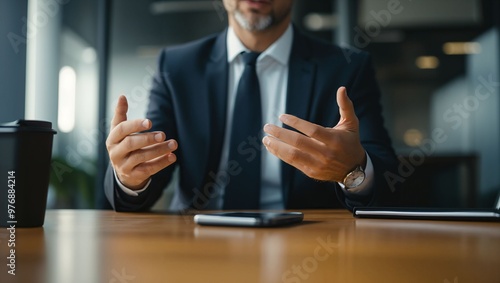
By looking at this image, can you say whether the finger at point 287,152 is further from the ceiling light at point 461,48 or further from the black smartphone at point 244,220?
the ceiling light at point 461,48

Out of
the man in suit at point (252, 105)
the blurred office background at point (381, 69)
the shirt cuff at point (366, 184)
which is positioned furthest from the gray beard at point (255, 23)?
the blurred office background at point (381, 69)

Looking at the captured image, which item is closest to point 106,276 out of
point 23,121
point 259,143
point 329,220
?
point 23,121

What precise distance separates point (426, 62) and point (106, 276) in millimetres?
3837

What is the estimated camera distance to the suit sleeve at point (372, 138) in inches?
53.4

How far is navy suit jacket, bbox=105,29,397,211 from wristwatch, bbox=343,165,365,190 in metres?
0.26

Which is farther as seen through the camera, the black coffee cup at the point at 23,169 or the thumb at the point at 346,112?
the thumb at the point at 346,112

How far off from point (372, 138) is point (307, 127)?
63 centimetres

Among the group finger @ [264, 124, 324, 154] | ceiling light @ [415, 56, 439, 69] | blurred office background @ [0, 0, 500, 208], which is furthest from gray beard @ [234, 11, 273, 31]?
ceiling light @ [415, 56, 439, 69]

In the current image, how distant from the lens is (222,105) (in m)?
1.73

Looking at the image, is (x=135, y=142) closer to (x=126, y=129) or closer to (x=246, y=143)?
(x=126, y=129)

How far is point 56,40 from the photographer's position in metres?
3.72

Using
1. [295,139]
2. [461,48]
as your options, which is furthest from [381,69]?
[295,139]

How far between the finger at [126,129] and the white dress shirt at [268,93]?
578 millimetres

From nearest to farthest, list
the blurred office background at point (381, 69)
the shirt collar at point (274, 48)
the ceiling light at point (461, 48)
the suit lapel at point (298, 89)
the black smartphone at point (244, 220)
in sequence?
the black smartphone at point (244, 220)
the suit lapel at point (298, 89)
the shirt collar at point (274, 48)
the blurred office background at point (381, 69)
the ceiling light at point (461, 48)
